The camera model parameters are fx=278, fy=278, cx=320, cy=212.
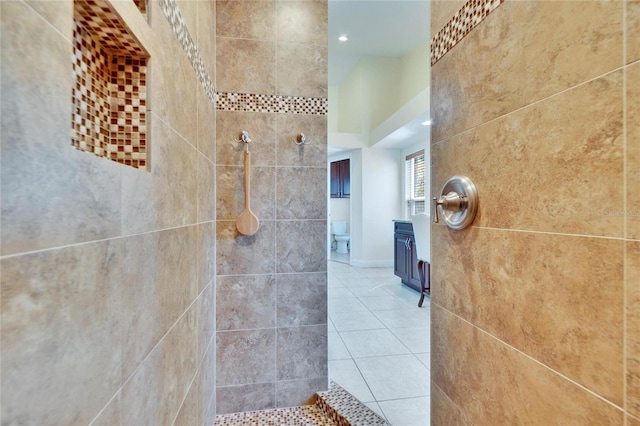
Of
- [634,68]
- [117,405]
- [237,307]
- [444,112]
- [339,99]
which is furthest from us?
[339,99]

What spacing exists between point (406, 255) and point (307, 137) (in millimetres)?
2785

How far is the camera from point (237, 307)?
166 cm

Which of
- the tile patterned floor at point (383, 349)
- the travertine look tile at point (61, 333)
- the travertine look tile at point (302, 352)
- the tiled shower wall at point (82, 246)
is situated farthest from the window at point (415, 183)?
the travertine look tile at point (61, 333)

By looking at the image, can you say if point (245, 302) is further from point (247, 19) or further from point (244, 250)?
point (247, 19)

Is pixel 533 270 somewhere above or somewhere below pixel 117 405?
above

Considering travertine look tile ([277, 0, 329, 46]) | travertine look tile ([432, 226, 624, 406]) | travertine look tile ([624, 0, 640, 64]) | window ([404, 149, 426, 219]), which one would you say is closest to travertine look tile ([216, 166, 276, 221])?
travertine look tile ([277, 0, 329, 46])

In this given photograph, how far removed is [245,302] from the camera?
5.48 feet

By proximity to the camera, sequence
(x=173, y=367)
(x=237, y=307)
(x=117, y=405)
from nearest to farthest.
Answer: (x=117, y=405) < (x=173, y=367) < (x=237, y=307)

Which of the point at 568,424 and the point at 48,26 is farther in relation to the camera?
the point at 568,424

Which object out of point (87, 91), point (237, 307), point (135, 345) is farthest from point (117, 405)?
point (237, 307)

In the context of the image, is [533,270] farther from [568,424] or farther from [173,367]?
[173,367]

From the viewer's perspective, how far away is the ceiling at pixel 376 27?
3.61m

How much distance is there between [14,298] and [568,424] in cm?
101

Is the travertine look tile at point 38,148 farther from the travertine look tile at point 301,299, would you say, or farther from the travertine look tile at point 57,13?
the travertine look tile at point 301,299
